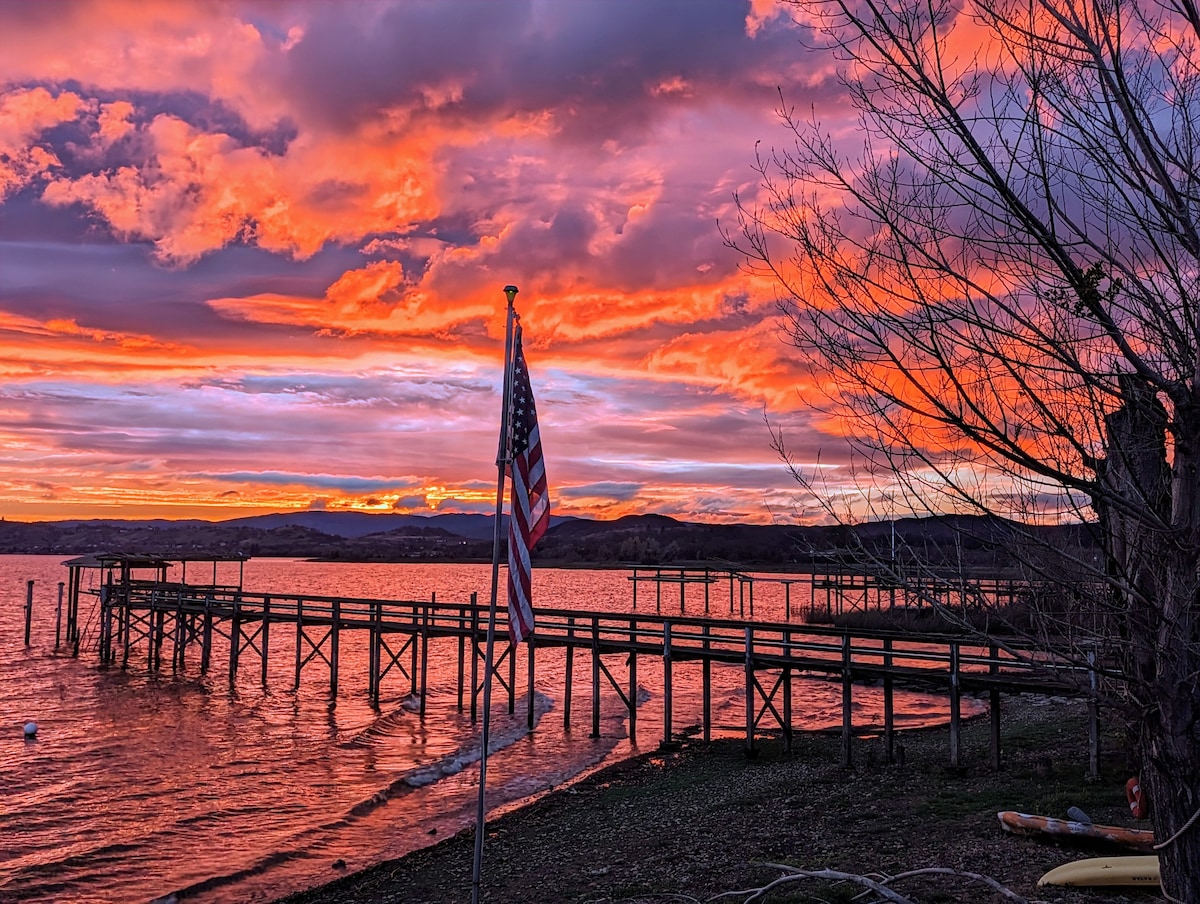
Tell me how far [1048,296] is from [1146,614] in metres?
1.70

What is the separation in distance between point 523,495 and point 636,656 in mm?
22438

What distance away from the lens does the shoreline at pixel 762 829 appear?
32.9ft

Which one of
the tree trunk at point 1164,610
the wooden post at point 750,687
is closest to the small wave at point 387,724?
the wooden post at point 750,687

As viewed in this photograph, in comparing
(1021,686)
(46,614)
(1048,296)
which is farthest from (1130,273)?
(46,614)

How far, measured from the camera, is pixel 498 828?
15023mm

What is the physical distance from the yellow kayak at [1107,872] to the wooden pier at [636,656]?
1505mm

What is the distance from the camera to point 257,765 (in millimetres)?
21734

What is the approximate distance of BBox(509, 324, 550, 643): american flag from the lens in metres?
9.55

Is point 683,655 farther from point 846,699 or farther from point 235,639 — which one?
point 235,639

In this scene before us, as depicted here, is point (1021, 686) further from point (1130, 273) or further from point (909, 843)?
point (1130, 273)

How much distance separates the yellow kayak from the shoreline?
107 millimetres

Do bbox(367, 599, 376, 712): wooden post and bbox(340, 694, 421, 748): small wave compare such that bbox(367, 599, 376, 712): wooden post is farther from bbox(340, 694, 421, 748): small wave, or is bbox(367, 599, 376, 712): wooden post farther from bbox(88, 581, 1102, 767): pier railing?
bbox(340, 694, 421, 748): small wave

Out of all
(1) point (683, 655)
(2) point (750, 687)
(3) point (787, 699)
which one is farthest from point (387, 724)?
(3) point (787, 699)

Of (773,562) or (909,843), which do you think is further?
(773,562)
